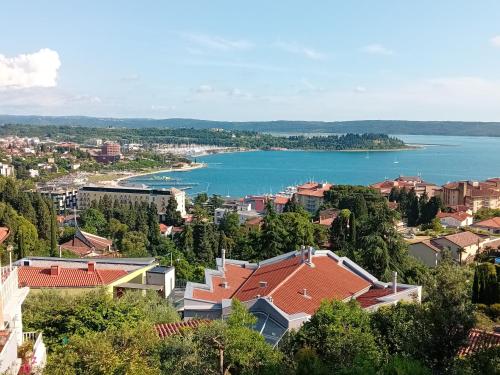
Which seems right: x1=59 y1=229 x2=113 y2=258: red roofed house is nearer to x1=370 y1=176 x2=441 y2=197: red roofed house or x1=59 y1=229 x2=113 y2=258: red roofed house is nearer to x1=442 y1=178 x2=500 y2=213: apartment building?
x1=442 y1=178 x2=500 y2=213: apartment building

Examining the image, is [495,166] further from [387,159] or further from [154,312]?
[154,312]

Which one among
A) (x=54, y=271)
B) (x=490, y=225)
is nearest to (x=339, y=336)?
(x=54, y=271)

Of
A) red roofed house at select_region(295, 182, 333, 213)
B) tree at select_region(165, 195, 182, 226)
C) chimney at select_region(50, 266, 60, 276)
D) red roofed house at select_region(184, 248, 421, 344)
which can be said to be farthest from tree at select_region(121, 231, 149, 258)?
red roofed house at select_region(295, 182, 333, 213)

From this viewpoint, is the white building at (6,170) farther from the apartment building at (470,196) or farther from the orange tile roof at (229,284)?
the orange tile roof at (229,284)

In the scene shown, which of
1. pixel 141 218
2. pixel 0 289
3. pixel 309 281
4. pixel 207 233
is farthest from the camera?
pixel 141 218

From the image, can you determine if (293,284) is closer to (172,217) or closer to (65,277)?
(65,277)

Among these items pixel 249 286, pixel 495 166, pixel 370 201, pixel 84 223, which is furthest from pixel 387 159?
pixel 249 286
